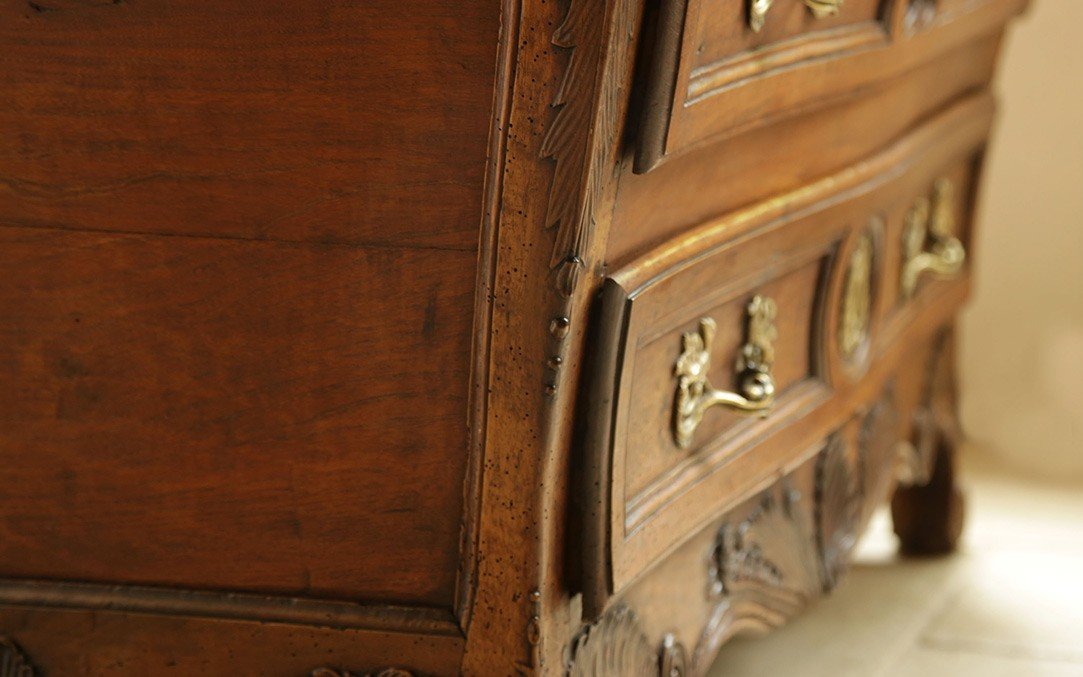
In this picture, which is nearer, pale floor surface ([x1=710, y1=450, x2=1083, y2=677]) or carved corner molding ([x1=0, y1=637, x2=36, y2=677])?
carved corner molding ([x1=0, y1=637, x2=36, y2=677])

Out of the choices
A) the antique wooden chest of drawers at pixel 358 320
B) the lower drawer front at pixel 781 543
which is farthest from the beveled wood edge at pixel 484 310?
the lower drawer front at pixel 781 543

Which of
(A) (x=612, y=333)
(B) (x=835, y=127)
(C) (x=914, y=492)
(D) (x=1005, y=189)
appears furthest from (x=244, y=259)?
(D) (x=1005, y=189)

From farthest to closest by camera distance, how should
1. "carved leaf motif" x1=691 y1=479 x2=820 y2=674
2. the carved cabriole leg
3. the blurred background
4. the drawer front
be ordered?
the blurred background
the carved cabriole leg
"carved leaf motif" x1=691 y1=479 x2=820 y2=674
the drawer front

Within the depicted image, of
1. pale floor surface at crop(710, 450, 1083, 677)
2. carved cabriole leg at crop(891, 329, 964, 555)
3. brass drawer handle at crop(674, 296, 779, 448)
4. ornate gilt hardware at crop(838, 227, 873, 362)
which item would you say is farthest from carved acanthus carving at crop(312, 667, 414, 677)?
carved cabriole leg at crop(891, 329, 964, 555)

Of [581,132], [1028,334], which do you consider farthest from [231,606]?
[1028,334]

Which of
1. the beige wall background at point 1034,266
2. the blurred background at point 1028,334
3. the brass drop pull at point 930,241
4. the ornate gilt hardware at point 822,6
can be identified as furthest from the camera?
the beige wall background at point 1034,266

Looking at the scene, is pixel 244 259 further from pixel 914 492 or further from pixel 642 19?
pixel 914 492

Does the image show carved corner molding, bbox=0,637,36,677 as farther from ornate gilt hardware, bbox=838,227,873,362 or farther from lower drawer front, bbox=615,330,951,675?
ornate gilt hardware, bbox=838,227,873,362

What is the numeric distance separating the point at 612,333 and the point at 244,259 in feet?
0.61

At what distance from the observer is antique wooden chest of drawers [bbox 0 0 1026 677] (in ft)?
2.15

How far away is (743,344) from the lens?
3.07 ft

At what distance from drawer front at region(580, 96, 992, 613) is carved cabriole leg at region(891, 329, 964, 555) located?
0.24 metres

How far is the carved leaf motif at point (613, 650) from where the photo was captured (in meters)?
0.76

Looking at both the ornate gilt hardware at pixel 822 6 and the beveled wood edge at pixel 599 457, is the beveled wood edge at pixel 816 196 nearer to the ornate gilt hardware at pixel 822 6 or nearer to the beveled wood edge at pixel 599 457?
the beveled wood edge at pixel 599 457
